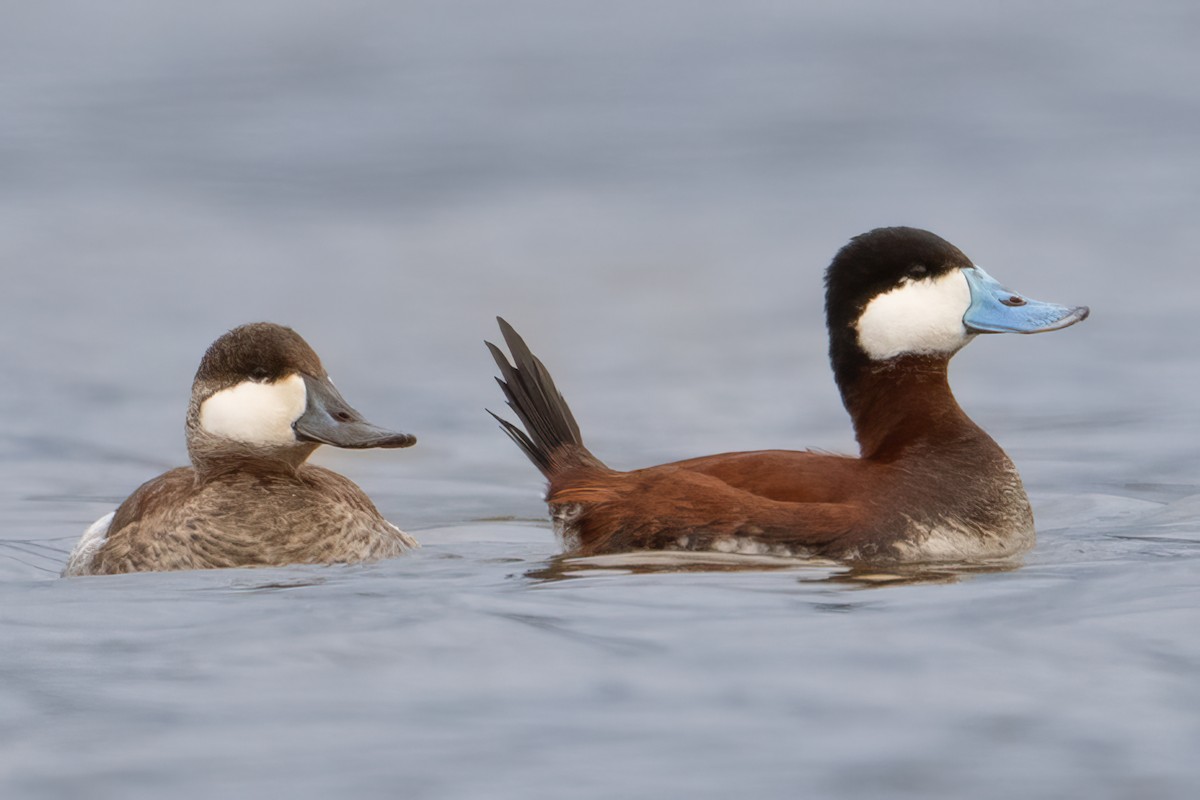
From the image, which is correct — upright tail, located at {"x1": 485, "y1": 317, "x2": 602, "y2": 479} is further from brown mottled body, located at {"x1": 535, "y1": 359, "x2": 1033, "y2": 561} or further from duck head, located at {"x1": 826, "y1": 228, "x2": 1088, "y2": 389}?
duck head, located at {"x1": 826, "y1": 228, "x2": 1088, "y2": 389}

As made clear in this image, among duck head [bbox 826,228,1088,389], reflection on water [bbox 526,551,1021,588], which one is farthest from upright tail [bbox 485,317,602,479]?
duck head [bbox 826,228,1088,389]

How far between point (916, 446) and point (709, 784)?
3011 mm

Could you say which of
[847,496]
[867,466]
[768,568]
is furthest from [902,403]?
[768,568]

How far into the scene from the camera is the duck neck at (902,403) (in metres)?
7.90

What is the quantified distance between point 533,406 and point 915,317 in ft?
4.55

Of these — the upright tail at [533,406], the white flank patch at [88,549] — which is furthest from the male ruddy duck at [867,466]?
the white flank patch at [88,549]

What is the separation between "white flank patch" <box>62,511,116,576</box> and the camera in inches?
315

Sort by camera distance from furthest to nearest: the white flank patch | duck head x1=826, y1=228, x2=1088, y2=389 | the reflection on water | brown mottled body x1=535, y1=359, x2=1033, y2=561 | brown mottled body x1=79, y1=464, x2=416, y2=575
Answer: the white flank patch
duck head x1=826, y1=228, x2=1088, y2=389
brown mottled body x1=79, y1=464, x2=416, y2=575
brown mottled body x1=535, y1=359, x2=1033, y2=561
the reflection on water

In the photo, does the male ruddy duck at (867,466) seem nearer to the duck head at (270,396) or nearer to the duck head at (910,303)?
the duck head at (910,303)

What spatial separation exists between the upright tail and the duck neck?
973 mm

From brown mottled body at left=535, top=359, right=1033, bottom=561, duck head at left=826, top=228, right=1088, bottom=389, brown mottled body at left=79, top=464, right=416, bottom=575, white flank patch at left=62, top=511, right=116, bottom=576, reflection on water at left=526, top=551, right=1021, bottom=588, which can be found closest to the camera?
reflection on water at left=526, top=551, right=1021, bottom=588

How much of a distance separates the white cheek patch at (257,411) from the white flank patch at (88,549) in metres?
0.60

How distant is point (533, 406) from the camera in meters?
8.13

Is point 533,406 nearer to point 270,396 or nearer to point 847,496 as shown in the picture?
point 270,396
